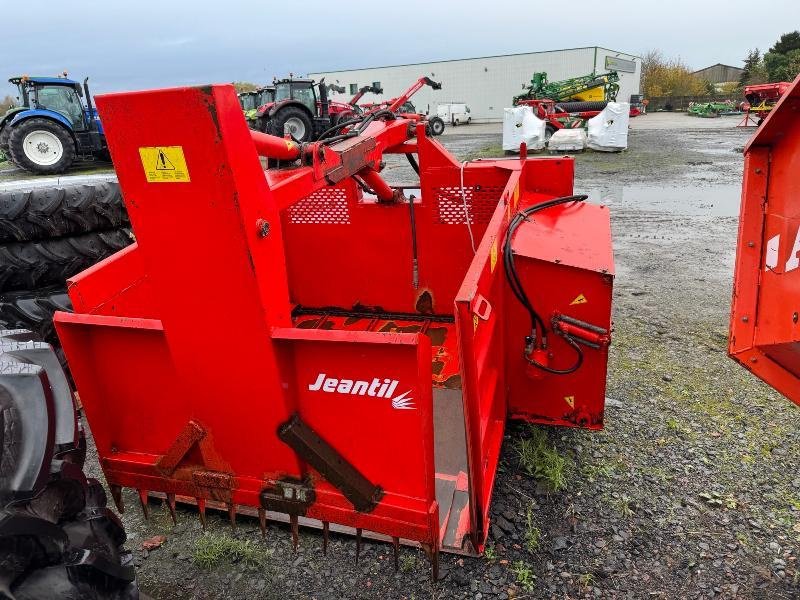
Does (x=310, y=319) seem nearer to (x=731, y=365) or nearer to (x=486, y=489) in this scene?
(x=486, y=489)

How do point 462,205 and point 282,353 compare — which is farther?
point 462,205

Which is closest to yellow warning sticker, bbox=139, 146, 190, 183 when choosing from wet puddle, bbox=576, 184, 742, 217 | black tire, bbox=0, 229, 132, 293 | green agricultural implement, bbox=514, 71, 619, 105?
black tire, bbox=0, 229, 132, 293

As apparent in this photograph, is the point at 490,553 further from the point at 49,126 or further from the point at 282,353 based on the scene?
the point at 49,126

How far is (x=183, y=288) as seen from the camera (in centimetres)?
175

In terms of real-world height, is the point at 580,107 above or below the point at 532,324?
above

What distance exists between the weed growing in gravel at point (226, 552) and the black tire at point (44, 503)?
680 millimetres

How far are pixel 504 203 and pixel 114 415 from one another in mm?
1854

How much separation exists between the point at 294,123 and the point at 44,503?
14.3m

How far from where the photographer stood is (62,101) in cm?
1248

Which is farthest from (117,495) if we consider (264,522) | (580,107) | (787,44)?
(787,44)

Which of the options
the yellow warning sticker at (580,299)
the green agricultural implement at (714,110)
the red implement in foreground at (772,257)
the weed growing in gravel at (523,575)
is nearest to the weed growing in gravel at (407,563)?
the weed growing in gravel at (523,575)

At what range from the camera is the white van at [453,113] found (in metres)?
33.3

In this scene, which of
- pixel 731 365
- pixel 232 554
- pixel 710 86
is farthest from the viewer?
pixel 710 86

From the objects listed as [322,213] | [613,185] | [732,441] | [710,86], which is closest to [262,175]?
[322,213]
